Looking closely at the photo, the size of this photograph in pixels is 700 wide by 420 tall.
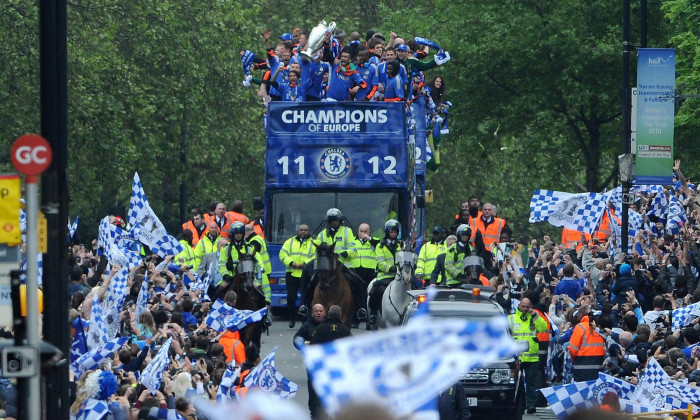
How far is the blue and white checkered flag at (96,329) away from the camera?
45.4 feet

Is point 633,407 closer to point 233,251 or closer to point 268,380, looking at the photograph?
point 268,380

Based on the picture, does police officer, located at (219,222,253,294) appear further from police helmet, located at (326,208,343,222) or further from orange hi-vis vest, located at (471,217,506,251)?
orange hi-vis vest, located at (471,217,506,251)

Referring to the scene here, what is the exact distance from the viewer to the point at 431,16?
143 ft

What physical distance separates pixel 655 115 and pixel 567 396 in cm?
1431

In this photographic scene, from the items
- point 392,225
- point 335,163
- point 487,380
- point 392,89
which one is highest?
point 392,89

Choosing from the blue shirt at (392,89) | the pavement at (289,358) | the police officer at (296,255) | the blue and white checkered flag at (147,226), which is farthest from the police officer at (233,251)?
the blue shirt at (392,89)

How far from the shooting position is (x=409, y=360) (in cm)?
522

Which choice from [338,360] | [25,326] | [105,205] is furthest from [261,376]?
[105,205]

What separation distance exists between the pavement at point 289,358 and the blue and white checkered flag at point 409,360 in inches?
526

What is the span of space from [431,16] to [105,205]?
1032cm

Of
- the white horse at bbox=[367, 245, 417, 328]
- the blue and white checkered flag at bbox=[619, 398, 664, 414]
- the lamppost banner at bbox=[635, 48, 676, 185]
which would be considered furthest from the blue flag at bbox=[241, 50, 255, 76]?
the blue and white checkered flag at bbox=[619, 398, 664, 414]

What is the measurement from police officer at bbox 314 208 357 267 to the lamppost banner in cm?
574

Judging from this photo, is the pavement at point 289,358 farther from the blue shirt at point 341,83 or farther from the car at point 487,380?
the blue shirt at point 341,83

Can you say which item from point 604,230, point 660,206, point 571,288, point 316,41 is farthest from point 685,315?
point 604,230
